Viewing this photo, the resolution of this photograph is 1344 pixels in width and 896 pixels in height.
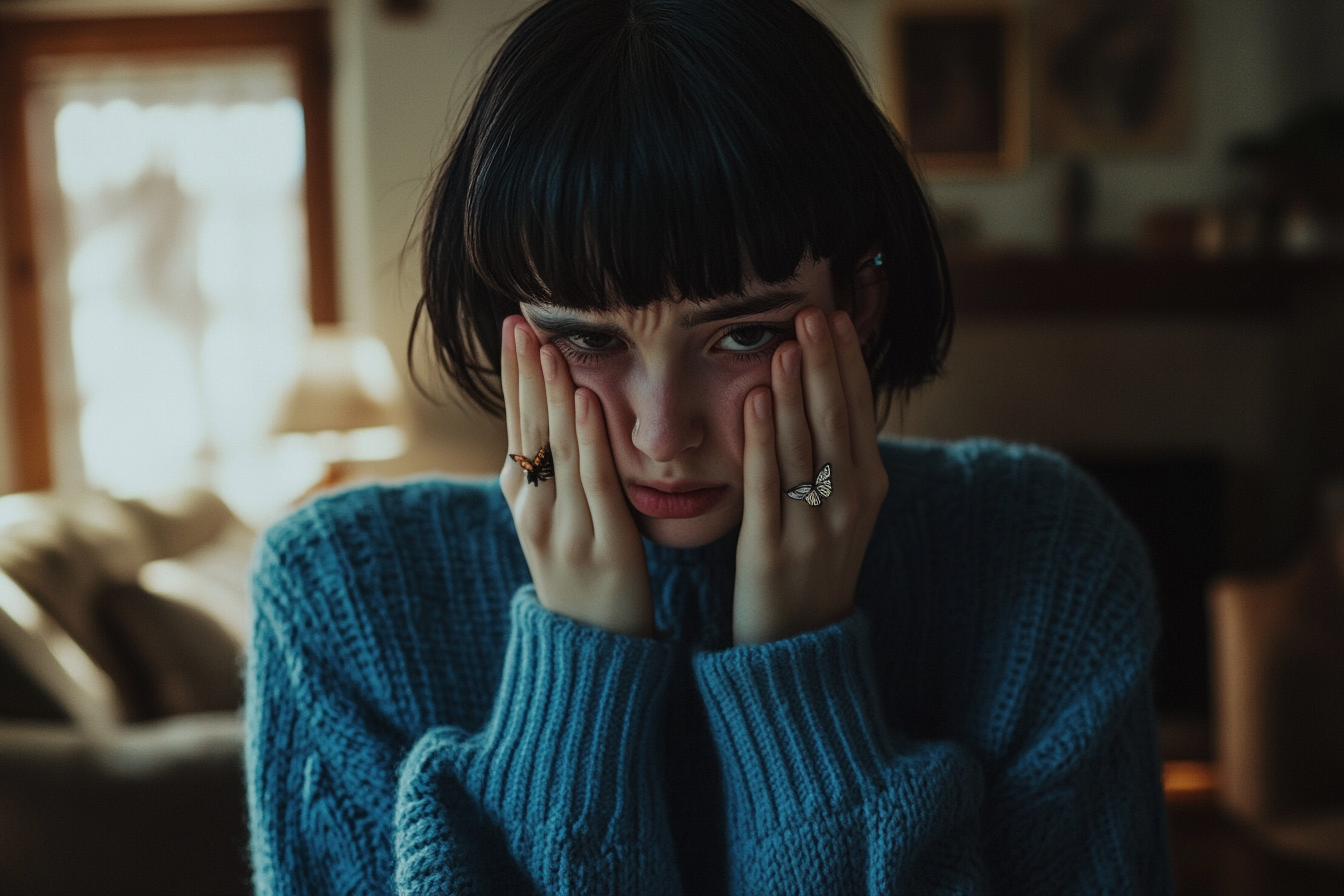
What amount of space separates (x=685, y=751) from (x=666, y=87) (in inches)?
19.6

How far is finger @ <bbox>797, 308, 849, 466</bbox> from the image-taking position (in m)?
0.71

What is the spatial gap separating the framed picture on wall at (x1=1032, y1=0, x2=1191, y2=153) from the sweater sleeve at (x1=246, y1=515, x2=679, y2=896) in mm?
3310

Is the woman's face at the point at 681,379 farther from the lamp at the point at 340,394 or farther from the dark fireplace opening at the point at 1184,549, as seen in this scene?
the dark fireplace opening at the point at 1184,549

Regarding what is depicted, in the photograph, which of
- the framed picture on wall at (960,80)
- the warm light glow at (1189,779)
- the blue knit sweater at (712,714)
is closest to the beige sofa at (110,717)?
the blue knit sweater at (712,714)

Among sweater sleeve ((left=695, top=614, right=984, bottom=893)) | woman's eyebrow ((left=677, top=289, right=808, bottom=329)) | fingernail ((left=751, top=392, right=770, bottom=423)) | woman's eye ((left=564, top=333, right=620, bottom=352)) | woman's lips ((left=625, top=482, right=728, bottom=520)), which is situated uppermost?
woman's eyebrow ((left=677, top=289, right=808, bottom=329))

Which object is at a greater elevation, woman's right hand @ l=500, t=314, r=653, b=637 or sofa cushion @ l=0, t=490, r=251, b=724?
woman's right hand @ l=500, t=314, r=653, b=637

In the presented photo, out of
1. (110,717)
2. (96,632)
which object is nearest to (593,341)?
(110,717)

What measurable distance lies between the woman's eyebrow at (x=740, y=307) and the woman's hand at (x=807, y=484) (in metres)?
0.02

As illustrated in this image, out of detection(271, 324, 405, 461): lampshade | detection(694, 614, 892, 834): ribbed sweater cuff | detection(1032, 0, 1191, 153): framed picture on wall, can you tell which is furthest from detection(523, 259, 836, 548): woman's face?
detection(1032, 0, 1191, 153): framed picture on wall

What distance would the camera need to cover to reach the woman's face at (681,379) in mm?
688

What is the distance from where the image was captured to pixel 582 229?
2.14ft

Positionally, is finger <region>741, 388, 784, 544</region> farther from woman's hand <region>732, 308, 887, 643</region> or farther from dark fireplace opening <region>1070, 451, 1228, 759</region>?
dark fireplace opening <region>1070, 451, 1228, 759</region>

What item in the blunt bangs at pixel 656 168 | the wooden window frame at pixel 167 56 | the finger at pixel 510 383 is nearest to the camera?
the blunt bangs at pixel 656 168

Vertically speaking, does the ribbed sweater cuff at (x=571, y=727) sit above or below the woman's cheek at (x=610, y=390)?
below
